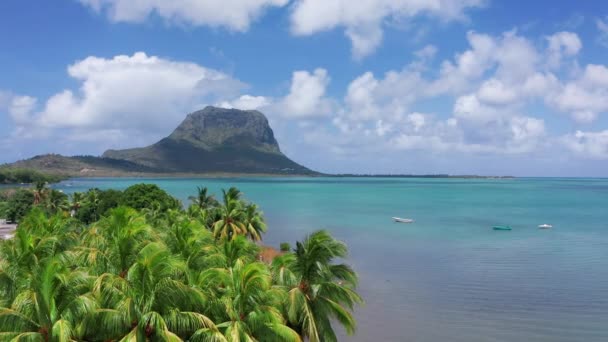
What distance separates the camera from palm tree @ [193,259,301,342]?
1577 cm

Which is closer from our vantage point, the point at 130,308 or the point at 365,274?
the point at 130,308

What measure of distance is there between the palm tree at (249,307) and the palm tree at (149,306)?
1.17 m

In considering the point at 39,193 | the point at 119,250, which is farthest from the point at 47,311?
the point at 39,193

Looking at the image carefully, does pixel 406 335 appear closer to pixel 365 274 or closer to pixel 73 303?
pixel 365 274

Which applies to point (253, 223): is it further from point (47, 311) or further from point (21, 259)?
point (47, 311)

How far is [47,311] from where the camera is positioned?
13.6 m

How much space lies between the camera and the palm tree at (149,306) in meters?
14.2

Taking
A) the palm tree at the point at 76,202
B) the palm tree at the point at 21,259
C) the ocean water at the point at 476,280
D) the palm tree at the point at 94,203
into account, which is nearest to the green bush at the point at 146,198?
the palm tree at the point at 94,203

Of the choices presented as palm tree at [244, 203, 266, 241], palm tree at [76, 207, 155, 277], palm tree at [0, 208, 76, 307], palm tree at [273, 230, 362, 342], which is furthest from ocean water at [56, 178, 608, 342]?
palm tree at [0, 208, 76, 307]

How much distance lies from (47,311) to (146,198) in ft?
173

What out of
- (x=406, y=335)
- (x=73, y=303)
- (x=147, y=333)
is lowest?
(x=406, y=335)

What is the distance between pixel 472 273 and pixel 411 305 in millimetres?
14573

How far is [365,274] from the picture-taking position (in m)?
48.5

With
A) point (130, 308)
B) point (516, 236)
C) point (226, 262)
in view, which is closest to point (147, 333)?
point (130, 308)
